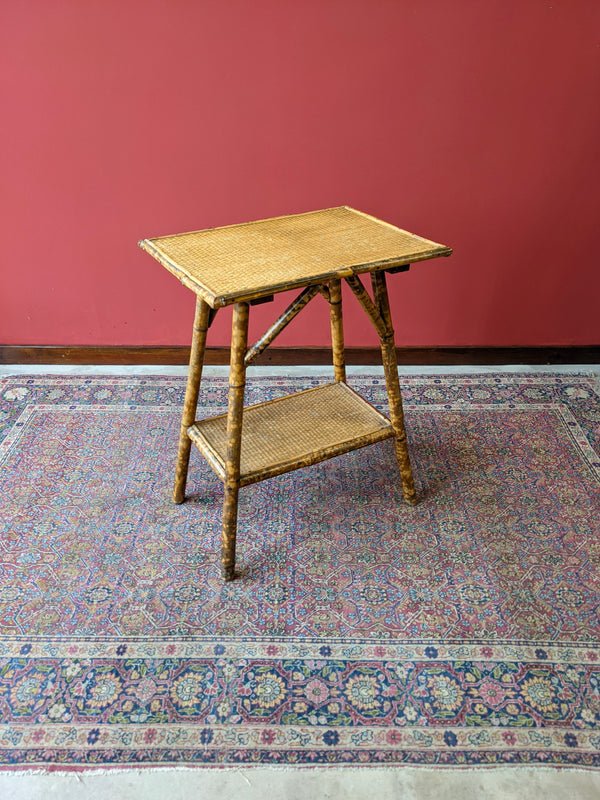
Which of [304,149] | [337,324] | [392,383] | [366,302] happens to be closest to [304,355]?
[337,324]

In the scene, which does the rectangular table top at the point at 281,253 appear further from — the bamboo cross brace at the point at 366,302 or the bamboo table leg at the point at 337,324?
the bamboo table leg at the point at 337,324

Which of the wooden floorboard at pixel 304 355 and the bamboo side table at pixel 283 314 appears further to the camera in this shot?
the wooden floorboard at pixel 304 355

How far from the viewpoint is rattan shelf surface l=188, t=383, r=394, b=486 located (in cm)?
214

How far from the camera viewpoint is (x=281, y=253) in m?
2.00

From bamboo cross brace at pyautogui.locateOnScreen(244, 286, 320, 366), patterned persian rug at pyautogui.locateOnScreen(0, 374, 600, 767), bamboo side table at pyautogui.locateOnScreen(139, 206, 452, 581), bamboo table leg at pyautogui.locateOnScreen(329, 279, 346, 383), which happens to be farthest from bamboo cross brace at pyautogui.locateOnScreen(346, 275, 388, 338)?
patterned persian rug at pyautogui.locateOnScreen(0, 374, 600, 767)

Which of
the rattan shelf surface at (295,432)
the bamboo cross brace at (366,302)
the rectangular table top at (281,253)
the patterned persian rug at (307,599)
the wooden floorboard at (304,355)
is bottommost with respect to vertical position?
the patterned persian rug at (307,599)

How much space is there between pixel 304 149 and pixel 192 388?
4.11 ft

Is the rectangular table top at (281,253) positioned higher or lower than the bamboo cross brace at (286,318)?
higher

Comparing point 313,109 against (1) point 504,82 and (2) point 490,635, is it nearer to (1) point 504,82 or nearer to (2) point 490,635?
(1) point 504,82

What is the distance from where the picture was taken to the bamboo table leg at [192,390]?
6.86 ft

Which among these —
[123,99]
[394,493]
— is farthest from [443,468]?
[123,99]

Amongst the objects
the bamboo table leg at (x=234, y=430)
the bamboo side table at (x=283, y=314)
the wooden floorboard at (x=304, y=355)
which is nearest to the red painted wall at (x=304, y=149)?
the wooden floorboard at (x=304, y=355)

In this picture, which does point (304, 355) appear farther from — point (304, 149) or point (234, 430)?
point (234, 430)

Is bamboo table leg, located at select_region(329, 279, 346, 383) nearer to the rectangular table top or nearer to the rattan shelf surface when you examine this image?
the rattan shelf surface
